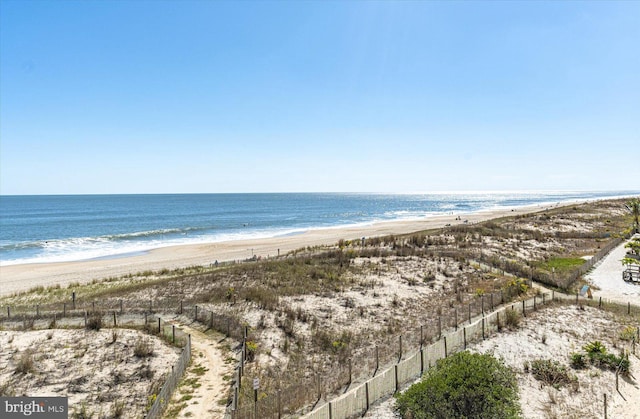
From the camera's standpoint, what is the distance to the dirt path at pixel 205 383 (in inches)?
434

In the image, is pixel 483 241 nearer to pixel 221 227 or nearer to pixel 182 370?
pixel 182 370

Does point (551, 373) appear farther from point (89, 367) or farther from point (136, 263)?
point (136, 263)

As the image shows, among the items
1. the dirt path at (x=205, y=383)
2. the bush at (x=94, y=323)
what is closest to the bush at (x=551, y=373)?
the dirt path at (x=205, y=383)

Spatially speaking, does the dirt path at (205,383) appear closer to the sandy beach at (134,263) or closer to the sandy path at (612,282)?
the sandy path at (612,282)

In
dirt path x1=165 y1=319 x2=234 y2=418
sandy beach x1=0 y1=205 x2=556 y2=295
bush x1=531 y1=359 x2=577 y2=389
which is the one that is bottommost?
sandy beach x1=0 y1=205 x2=556 y2=295

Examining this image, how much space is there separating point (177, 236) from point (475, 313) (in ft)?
204

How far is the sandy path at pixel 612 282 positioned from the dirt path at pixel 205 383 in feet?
82.2

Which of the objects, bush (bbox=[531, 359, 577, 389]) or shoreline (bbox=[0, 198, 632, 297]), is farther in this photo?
shoreline (bbox=[0, 198, 632, 297])

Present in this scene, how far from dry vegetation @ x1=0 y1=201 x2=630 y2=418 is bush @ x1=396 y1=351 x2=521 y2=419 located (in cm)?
329

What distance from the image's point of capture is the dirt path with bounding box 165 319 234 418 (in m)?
11.0

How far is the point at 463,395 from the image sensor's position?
988 centimetres

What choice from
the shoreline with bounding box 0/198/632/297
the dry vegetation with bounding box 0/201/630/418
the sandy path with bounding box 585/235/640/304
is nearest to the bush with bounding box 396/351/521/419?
the dry vegetation with bounding box 0/201/630/418

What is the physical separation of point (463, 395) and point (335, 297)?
1333 centimetres

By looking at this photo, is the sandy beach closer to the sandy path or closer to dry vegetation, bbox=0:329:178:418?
dry vegetation, bbox=0:329:178:418
